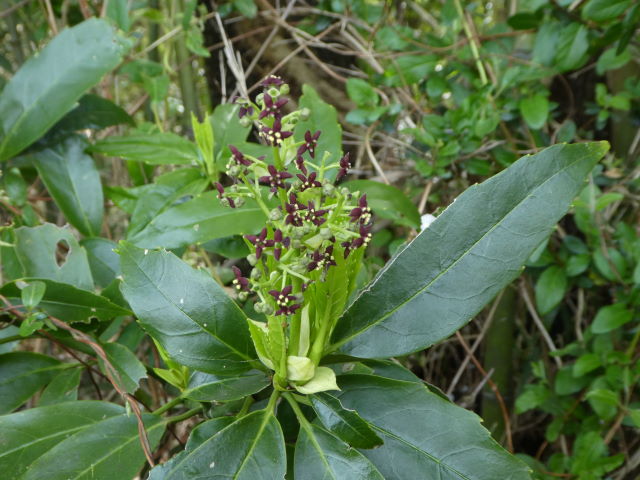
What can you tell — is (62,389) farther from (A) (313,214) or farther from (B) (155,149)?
(A) (313,214)

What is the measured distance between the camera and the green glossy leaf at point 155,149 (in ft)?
3.22

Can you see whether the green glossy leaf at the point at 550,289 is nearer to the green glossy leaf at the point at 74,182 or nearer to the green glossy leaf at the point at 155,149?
the green glossy leaf at the point at 155,149

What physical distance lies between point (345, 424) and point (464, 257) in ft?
0.71

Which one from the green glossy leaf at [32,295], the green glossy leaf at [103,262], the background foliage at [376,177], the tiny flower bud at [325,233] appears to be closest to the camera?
the tiny flower bud at [325,233]

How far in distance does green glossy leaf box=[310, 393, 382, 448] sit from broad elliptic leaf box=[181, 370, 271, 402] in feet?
0.27

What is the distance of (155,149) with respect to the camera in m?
1.00

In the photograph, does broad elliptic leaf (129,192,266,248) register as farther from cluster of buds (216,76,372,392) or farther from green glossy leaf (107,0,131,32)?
green glossy leaf (107,0,131,32)

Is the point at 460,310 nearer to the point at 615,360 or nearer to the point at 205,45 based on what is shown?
the point at 615,360

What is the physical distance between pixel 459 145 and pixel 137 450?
85 cm

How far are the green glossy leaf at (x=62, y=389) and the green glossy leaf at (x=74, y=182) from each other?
30 centimetres

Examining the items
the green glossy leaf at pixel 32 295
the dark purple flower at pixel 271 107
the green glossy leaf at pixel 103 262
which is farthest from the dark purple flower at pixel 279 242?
the green glossy leaf at pixel 103 262

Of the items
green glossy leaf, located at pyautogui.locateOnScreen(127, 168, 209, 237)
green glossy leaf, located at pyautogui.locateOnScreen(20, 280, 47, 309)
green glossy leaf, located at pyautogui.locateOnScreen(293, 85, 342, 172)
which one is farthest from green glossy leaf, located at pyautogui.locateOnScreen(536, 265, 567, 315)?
green glossy leaf, located at pyautogui.locateOnScreen(20, 280, 47, 309)

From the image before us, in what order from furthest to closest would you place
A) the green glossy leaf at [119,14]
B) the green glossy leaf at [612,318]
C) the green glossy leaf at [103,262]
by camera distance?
1. the green glossy leaf at [119,14]
2. the green glossy leaf at [612,318]
3. the green glossy leaf at [103,262]

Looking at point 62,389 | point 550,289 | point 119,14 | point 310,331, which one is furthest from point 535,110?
point 62,389
